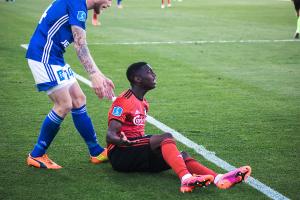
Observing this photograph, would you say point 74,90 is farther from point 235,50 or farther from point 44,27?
point 235,50

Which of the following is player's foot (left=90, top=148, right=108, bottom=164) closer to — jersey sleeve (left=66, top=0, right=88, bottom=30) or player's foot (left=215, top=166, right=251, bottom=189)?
jersey sleeve (left=66, top=0, right=88, bottom=30)

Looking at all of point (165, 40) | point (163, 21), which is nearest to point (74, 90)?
point (165, 40)

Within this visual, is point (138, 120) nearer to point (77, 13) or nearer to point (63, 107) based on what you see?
point (63, 107)

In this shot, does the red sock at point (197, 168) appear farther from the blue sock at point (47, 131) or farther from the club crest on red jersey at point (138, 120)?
the blue sock at point (47, 131)

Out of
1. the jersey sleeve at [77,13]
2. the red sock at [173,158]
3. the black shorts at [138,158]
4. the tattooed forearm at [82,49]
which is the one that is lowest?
the black shorts at [138,158]

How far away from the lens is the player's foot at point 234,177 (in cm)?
574

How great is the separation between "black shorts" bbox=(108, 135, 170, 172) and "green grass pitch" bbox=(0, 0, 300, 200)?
0.29 ft

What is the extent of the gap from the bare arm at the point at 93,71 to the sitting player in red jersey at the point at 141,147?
250mm

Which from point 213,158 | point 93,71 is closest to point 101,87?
point 93,71

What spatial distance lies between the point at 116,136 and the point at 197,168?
81cm

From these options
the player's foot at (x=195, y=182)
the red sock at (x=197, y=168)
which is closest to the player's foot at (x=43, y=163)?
the red sock at (x=197, y=168)

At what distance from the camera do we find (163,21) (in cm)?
2584

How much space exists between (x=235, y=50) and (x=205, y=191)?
11.1m

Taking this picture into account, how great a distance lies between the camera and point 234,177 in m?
5.77
